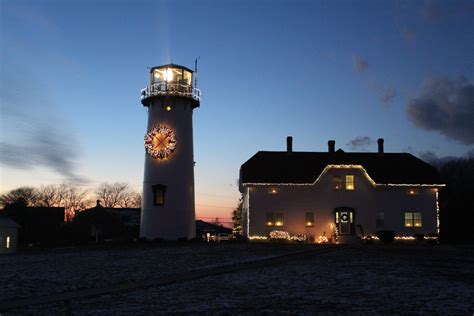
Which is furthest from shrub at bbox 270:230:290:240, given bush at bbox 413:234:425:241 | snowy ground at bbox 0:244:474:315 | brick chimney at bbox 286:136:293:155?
snowy ground at bbox 0:244:474:315

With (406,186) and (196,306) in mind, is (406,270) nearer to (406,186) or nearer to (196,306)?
(196,306)

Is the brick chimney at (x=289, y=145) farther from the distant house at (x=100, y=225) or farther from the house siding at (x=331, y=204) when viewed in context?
the distant house at (x=100, y=225)

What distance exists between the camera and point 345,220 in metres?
40.7

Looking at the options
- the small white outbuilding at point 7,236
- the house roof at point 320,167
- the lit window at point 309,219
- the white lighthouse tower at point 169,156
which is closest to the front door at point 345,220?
the lit window at point 309,219

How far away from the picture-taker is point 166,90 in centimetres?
4025

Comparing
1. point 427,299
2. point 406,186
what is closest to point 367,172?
point 406,186

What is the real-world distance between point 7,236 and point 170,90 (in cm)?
1731

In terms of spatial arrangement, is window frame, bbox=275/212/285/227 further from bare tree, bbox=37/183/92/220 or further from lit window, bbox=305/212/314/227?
bare tree, bbox=37/183/92/220

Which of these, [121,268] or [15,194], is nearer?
[121,268]

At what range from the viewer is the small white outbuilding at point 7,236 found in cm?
4078

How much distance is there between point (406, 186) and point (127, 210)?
60.2 m

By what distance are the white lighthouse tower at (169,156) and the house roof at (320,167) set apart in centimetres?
490

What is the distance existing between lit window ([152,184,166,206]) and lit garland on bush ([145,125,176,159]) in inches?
90.0

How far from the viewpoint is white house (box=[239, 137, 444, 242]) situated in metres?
40.2
